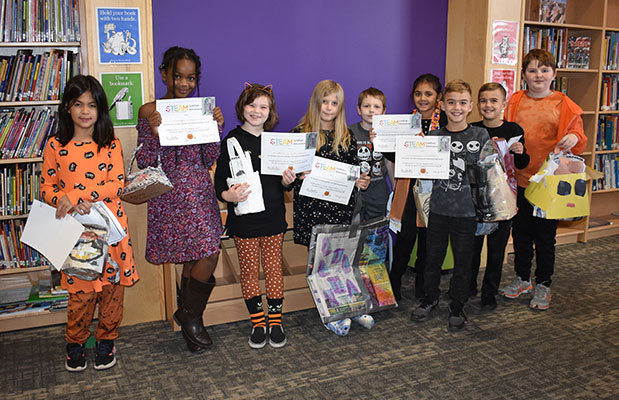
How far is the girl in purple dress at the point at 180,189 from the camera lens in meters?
2.60

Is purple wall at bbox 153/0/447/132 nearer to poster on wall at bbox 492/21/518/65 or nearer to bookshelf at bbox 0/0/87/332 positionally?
poster on wall at bbox 492/21/518/65

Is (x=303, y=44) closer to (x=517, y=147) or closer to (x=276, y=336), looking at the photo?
(x=517, y=147)

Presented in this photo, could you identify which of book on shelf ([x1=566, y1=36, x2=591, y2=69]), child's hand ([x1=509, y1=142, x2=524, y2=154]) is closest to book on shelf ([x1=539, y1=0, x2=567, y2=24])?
book on shelf ([x1=566, y1=36, x2=591, y2=69])

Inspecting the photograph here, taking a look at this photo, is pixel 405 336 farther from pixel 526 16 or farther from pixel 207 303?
pixel 526 16

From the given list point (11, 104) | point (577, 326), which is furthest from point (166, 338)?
point (577, 326)

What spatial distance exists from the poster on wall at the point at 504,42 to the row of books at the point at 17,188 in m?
3.28

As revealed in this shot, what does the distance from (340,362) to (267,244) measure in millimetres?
724

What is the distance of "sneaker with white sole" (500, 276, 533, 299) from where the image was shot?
353 cm

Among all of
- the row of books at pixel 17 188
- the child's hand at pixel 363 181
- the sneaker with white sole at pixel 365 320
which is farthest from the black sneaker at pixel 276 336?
the row of books at pixel 17 188

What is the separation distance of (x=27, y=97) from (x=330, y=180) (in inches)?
71.0

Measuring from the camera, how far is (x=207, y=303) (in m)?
3.06

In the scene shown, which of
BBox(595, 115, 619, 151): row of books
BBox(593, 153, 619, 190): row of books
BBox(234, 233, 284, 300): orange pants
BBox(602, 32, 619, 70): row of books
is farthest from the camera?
BBox(593, 153, 619, 190): row of books

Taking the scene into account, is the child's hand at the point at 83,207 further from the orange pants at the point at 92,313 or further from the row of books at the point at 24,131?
the row of books at the point at 24,131

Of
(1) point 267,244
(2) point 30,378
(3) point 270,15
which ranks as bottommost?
(2) point 30,378
